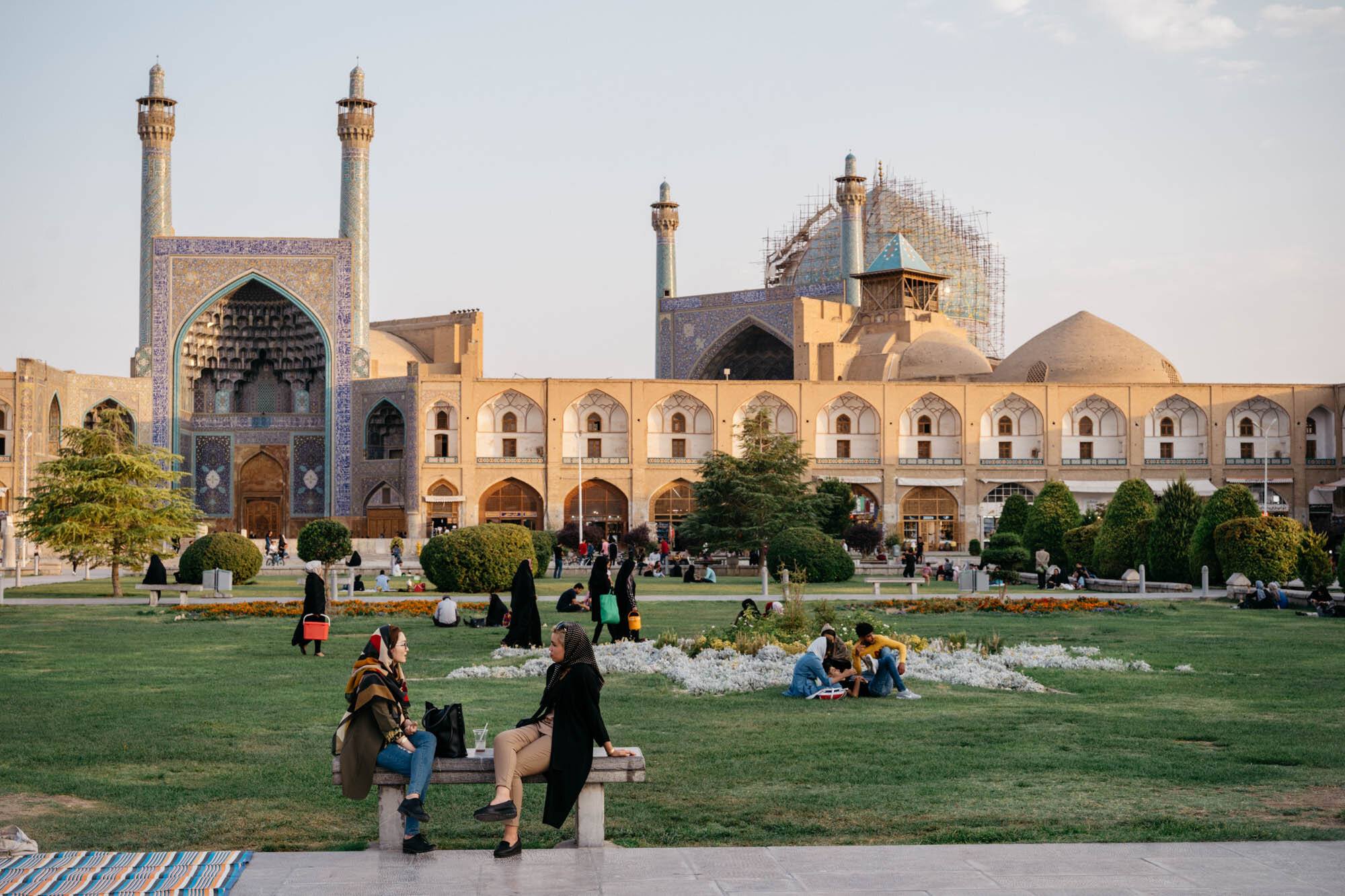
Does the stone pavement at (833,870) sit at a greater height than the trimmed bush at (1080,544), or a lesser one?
lesser

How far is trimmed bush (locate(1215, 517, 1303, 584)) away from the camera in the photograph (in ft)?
66.6

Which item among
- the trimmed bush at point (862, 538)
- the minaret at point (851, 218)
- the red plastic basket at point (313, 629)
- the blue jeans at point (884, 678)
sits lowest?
the blue jeans at point (884, 678)

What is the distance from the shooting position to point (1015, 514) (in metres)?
29.1

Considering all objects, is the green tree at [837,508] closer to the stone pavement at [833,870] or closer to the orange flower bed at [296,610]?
the orange flower bed at [296,610]

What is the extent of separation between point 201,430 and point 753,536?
22294mm

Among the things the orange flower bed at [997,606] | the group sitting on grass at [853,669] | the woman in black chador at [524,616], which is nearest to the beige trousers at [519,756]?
the group sitting on grass at [853,669]

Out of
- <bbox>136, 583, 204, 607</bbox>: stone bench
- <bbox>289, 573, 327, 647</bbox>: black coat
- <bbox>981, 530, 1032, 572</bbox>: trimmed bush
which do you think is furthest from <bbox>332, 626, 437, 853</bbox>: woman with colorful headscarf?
<bbox>981, 530, 1032, 572</bbox>: trimmed bush

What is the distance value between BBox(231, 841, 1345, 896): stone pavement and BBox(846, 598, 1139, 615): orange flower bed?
11966 mm

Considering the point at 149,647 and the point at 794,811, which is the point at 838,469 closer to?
the point at 149,647

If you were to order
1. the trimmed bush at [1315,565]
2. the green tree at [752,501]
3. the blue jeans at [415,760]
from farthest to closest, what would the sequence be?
the green tree at [752,501] < the trimmed bush at [1315,565] < the blue jeans at [415,760]

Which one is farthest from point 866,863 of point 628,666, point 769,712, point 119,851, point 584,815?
point 628,666

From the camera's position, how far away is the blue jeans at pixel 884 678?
9.31 metres

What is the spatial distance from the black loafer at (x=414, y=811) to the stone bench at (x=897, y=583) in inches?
586

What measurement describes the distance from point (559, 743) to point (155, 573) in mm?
18391
